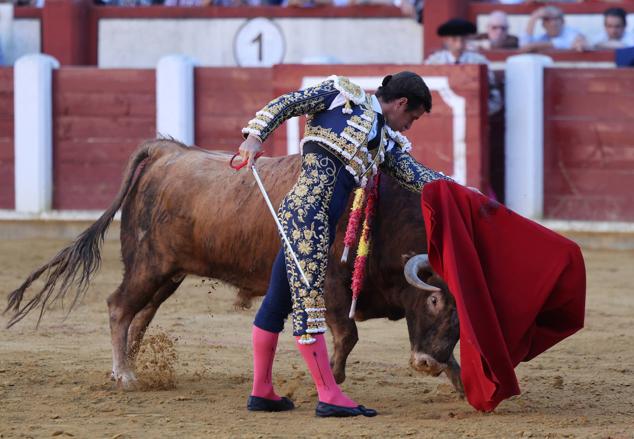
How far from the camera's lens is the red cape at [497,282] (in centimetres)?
375

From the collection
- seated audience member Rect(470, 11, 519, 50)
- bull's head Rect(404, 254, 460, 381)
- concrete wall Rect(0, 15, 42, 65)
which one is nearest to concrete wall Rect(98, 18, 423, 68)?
concrete wall Rect(0, 15, 42, 65)

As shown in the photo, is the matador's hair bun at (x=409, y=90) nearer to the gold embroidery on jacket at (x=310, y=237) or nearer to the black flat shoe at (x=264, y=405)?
→ the gold embroidery on jacket at (x=310, y=237)

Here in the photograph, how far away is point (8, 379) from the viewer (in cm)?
438

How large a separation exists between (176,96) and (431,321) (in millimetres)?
5319

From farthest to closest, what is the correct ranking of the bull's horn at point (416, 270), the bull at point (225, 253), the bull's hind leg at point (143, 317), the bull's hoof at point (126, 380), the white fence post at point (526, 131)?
the white fence post at point (526, 131) → the bull's hind leg at point (143, 317) → the bull's hoof at point (126, 380) → the bull at point (225, 253) → the bull's horn at point (416, 270)

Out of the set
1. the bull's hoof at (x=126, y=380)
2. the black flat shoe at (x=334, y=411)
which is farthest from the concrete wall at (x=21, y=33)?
the black flat shoe at (x=334, y=411)

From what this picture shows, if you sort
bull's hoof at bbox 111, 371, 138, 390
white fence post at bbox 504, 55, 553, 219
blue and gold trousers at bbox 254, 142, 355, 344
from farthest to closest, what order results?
white fence post at bbox 504, 55, 553, 219, bull's hoof at bbox 111, 371, 138, 390, blue and gold trousers at bbox 254, 142, 355, 344

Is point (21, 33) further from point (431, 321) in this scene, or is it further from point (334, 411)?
point (334, 411)

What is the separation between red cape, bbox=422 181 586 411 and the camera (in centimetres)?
375

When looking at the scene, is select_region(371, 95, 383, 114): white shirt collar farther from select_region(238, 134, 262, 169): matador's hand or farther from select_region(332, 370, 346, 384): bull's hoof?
select_region(332, 370, 346, 384): bull's hoof

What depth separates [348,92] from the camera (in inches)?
145

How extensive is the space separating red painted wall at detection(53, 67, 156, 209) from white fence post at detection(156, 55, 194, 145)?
0.09 m

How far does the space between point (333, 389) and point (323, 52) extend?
21.9 feet

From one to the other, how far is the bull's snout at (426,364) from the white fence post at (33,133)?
5.75 metres
